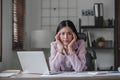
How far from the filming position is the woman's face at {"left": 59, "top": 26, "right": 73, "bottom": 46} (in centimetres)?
242

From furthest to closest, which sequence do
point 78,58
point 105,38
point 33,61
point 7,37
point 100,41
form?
point 105,38 → point 100,41 → point 7,37 → point 78,58 → point 33,61

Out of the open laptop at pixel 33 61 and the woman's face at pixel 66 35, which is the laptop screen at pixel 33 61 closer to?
the open laptop at pixel 33 61

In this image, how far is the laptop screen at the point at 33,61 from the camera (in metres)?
1.93

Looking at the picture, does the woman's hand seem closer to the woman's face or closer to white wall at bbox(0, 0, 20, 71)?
the woman's face

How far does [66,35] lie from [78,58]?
24 cm

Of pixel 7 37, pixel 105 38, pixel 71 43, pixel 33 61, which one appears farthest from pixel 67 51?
pixel 105 38

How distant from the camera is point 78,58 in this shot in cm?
240

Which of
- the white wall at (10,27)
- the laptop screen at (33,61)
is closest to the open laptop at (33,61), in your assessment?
the laptop screen at (33,61)

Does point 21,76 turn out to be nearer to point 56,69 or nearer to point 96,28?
point 56,69

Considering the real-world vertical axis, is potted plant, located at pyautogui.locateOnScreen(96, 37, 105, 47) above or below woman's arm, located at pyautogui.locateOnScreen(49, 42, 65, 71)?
above

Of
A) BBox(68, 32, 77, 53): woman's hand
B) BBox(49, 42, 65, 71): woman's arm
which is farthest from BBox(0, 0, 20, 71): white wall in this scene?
BBox(68, 32, 77, 53): woman's hand

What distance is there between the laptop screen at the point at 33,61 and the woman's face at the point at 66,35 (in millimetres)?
519

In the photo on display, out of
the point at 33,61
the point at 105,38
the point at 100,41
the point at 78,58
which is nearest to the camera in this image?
the point at 33,61

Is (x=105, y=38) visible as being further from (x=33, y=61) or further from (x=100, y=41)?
(x=33, y=61)
